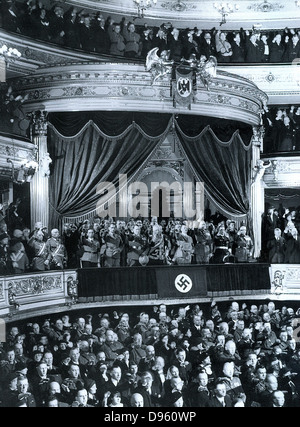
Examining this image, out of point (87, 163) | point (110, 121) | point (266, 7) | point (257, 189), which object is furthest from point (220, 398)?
point (266, 7)

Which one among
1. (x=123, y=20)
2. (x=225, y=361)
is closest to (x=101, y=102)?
(x=123, y=20)

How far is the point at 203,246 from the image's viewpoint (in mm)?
12758

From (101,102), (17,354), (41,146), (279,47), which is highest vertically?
(279,47)

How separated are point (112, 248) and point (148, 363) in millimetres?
2840

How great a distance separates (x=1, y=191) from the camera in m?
11.5

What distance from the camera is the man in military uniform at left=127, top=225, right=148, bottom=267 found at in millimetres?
12123

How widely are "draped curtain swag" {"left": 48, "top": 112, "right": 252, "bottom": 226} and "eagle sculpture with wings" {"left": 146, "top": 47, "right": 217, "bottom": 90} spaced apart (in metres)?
0.80

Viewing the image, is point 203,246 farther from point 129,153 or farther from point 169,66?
point 169,66

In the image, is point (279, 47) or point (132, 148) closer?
point (132, 148)

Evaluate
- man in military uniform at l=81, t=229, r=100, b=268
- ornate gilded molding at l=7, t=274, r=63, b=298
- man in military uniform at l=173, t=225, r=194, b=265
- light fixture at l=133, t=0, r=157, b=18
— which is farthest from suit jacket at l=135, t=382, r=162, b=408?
light fixture at l=133, t=0, r=157, b=18

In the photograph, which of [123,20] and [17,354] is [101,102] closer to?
[123,20]

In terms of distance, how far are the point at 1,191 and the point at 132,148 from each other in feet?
9.03

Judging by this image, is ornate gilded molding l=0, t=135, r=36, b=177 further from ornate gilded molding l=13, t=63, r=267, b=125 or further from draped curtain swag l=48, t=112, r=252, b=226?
ornate gilded molding l=13, t=63, r=267, b=125
